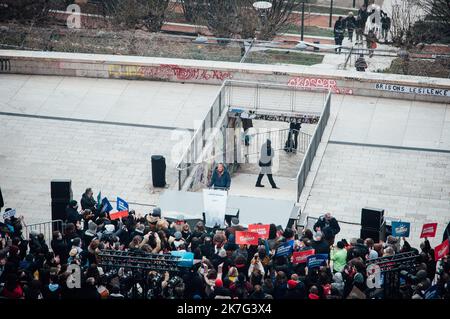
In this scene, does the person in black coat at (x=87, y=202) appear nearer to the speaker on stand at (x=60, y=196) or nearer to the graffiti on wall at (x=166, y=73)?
the speaker on stand at (x=60, y=196)

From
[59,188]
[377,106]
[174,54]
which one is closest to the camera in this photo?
[59,188]

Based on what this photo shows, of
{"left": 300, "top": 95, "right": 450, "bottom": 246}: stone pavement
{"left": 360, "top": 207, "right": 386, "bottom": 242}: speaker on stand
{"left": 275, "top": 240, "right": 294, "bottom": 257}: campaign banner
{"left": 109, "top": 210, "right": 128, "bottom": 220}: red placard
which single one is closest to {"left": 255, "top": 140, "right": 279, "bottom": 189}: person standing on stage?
{"left": 300, "top": 95, "right": 450, "bottom": 246}: stone pavement

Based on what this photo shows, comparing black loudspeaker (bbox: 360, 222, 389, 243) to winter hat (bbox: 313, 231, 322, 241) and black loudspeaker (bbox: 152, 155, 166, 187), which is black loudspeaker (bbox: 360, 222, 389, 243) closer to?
winter hat (bbox: 313, 231, 322, 241)

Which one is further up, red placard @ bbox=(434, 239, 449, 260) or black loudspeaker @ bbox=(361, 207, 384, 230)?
red placard @ bbox=(434, 239, 449, 260)

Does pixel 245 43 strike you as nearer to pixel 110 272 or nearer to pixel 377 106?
pixel 377 106

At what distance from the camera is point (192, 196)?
85.5 feet

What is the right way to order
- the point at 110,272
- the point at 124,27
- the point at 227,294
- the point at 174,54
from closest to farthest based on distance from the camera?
the point at 227,294, the point at 110,272, the point at 174,54, the point at 124,27

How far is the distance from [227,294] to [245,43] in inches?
680

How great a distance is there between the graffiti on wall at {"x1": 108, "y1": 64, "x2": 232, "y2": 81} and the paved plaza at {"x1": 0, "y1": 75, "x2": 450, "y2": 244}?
26 cm

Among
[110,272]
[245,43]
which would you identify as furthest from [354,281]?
[245,43]

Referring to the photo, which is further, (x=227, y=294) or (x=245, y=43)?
(x=245, y=43)

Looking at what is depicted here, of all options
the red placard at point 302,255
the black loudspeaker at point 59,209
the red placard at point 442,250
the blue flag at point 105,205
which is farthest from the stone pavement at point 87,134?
the red placard at point 442,250

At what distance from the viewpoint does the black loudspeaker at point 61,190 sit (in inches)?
1007

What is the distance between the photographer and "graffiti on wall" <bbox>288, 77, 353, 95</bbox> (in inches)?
1304
